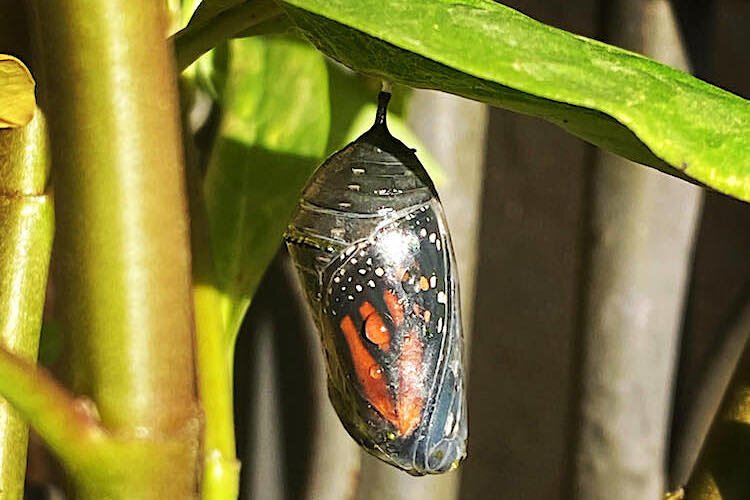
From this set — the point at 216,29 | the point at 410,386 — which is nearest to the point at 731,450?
the point at 410,386

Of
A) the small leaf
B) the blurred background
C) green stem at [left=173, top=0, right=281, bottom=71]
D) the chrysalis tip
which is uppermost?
green stem at [left=173, top=0, right=281, bottom=71]

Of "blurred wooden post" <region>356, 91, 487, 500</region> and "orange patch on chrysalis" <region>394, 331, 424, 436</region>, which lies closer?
"orange patch on chrysalis" <region>394, 331, 424, 436</region>

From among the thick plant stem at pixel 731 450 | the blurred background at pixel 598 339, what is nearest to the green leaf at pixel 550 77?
the thick plant stem at pixel 731 450

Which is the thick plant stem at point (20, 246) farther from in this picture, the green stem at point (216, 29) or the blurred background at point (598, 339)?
the blurred background at point (598, 339)

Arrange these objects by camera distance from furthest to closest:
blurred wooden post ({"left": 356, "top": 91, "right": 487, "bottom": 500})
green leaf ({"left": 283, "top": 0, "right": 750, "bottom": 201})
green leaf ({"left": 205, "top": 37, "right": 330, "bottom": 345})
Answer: blurred wooden post ({"left": 356, "top": 91, "right": 487, "bottom": 500}), green leaf ({"left": 205, "top": 37, "right": 330, "bottom": 345}), green leaf ({"left": 283, "top": 0, "right": 750, "bottom": 201})

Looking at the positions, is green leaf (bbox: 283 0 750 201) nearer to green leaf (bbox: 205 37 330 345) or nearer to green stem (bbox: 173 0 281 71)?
green stem (bbox: 173 0 281 71)

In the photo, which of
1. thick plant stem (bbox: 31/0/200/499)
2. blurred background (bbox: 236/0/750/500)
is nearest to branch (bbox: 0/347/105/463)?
thick plant stem (bbox: 31/0/200/499)

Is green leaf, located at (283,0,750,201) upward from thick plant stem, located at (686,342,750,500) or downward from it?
upward
